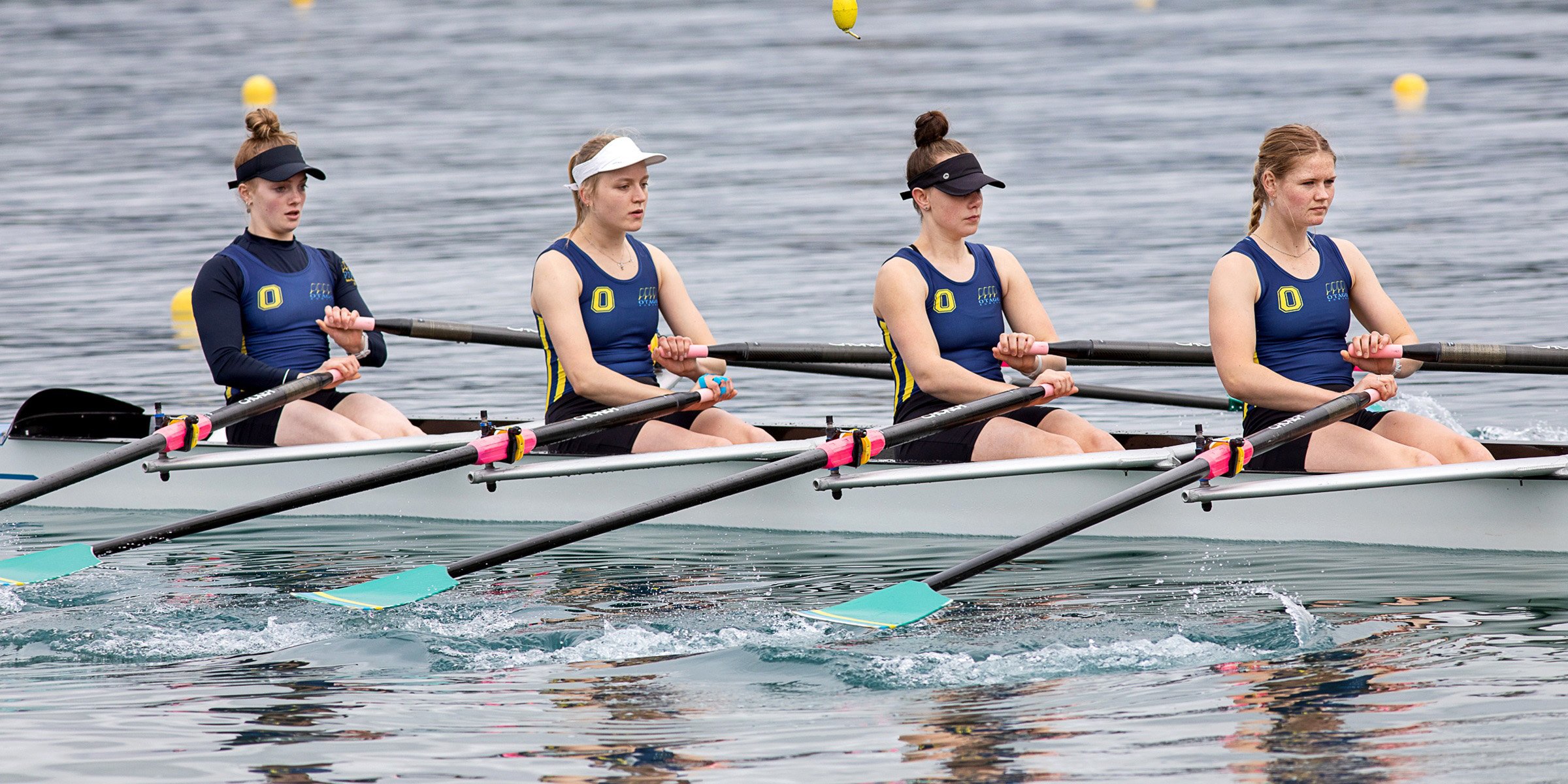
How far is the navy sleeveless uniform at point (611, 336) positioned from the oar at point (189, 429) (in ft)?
3.03

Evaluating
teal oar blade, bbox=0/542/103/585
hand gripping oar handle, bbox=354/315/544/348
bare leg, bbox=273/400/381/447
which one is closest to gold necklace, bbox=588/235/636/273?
hand gripping oar handle, bbox=354/315/544/348

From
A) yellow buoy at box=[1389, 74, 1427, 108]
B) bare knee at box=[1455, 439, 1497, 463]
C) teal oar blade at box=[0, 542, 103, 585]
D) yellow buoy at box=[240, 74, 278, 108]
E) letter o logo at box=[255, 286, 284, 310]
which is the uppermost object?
yellow buoy at box=[240, 74, 278, 108]

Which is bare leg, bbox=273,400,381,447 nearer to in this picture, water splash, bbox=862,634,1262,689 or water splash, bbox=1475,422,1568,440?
water splash, bbox=862,634,1262,689

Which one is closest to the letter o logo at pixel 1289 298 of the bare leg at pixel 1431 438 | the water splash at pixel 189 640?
the bare leg at pixel 1431 438

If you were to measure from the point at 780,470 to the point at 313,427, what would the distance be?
2.20 m

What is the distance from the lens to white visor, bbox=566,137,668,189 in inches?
277

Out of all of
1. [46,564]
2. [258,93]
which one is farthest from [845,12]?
[258,93]

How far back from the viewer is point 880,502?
7324 millimetres

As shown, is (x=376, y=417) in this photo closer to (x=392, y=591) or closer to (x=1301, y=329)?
(x=392, y=591)

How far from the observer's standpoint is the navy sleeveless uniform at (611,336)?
286 inches

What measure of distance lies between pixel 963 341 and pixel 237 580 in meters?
2.74

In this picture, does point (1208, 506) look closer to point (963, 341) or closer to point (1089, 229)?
point (963, 341)

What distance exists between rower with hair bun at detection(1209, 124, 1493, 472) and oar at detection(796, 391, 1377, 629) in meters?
0.16

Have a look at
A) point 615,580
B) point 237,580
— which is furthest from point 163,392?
point 615,580
